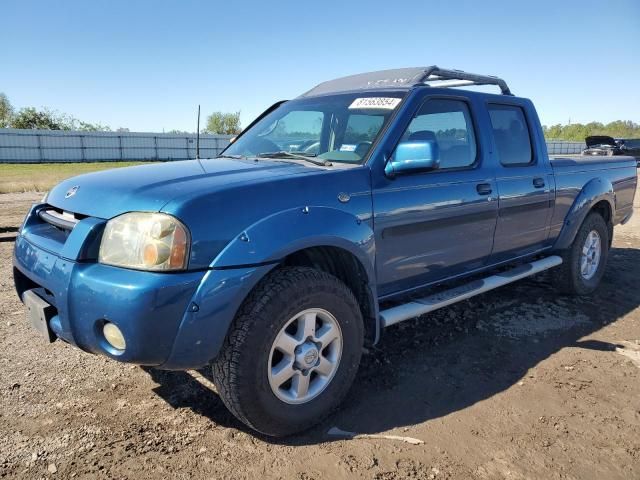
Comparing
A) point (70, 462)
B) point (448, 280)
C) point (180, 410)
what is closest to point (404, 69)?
point (448, 280)

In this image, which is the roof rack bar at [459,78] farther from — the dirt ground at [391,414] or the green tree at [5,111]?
the green tree at [5,111]

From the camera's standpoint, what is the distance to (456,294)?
354 centimetres

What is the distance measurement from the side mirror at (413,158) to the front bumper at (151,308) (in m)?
1.12

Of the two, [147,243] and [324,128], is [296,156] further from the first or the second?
[147,243]

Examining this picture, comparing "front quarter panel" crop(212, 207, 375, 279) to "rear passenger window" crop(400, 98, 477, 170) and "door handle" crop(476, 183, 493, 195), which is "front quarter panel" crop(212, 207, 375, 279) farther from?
"door handle" crop(476, 183, 493, 195)

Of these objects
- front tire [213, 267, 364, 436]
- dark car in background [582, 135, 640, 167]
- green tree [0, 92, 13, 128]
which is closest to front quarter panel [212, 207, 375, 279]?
front tire [213, 267, 364, 436]

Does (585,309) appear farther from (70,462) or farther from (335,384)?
(70,462)

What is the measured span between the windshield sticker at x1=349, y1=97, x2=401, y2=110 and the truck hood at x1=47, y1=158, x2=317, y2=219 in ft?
2.38

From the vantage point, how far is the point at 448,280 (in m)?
3.68

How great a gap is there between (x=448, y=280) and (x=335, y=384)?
4.44ft

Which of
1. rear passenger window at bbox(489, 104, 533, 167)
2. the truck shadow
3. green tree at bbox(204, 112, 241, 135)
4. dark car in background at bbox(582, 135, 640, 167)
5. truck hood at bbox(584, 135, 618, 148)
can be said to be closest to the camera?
the truck shadow

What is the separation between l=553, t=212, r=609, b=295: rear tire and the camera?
16.0 ft

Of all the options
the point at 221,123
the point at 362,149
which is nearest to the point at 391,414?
the point at 362,149

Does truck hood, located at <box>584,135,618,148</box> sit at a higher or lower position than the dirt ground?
higher
